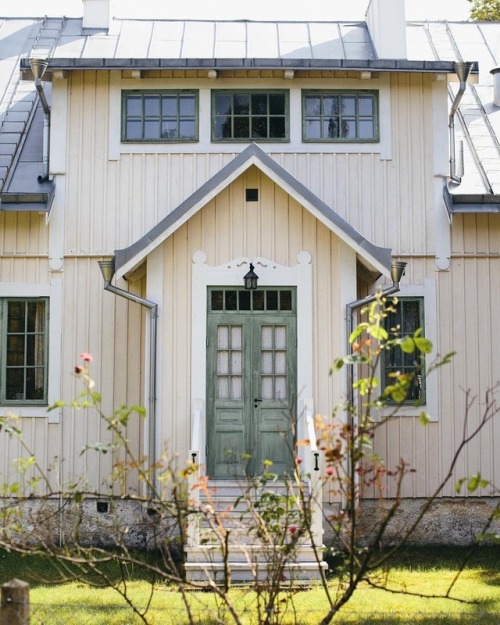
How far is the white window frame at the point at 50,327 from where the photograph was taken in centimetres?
1166

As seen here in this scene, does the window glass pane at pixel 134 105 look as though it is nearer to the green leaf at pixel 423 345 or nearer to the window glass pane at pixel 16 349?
the window glass pane at pixel 16 349

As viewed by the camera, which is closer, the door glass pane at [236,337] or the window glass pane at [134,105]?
the door glass pane at [236,337]

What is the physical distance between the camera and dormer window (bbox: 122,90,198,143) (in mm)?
12086

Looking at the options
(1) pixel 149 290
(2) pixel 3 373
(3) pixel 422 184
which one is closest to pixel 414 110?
(3) pixel 422 184

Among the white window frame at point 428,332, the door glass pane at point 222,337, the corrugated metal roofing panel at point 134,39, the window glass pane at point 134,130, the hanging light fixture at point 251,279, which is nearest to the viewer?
the hanging light fixture at point 251,279

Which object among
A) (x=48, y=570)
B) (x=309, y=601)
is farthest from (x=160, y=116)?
(x=309, y=601)

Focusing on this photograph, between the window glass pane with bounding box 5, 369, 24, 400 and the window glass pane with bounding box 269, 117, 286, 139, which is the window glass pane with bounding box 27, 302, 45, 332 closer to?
the window glass pane with bounding box 5, 369, 24, 400

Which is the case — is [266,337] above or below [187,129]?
below

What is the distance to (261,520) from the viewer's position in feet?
19.1

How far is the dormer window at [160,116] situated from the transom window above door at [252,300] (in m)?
2.34

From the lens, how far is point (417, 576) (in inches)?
384

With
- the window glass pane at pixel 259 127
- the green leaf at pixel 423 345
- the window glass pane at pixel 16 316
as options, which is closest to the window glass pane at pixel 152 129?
the window glass pane at pixel 259 127

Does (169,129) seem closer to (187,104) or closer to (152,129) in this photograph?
(152,129)

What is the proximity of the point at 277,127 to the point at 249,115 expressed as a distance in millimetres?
406
